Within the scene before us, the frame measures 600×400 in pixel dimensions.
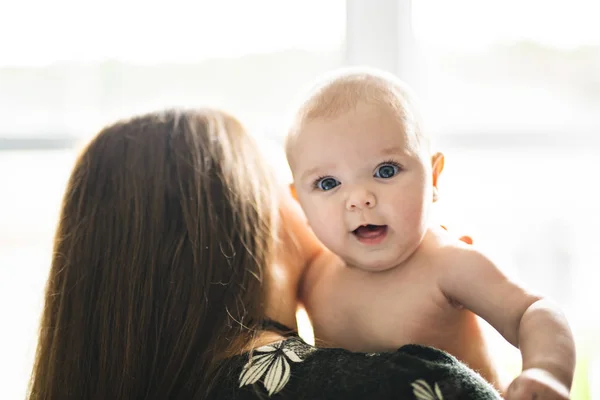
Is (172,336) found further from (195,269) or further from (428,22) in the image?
(428,22)

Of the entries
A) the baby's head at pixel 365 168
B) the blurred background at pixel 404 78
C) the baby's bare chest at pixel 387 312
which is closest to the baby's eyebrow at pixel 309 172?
the baby's head at pixel 365 168

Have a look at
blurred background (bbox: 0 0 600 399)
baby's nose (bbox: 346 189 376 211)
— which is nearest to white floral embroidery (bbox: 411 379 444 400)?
baby's nose (bbox: 346 189 376 211)

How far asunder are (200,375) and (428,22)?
3.92ft

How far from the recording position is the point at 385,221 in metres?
0.93

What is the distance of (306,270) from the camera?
1.10 meters

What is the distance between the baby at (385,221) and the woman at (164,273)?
9 cm

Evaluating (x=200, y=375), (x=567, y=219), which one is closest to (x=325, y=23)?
(x=567, y=219)

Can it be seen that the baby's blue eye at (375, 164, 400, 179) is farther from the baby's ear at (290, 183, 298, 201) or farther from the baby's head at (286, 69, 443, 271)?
the baby's ear at (290, 183, 298, 201)

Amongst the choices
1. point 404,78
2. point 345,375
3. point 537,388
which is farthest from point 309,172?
point 404,78

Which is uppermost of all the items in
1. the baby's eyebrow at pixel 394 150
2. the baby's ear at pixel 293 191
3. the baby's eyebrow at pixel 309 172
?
the baby's eyebrow at pixel 394 150

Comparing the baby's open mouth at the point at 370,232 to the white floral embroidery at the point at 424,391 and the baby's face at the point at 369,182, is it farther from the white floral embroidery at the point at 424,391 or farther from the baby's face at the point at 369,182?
the white floral embroidery at the point at 424,391

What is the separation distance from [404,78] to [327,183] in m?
0.90

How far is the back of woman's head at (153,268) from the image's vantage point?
921 mm

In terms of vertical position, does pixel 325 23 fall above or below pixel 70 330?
above
